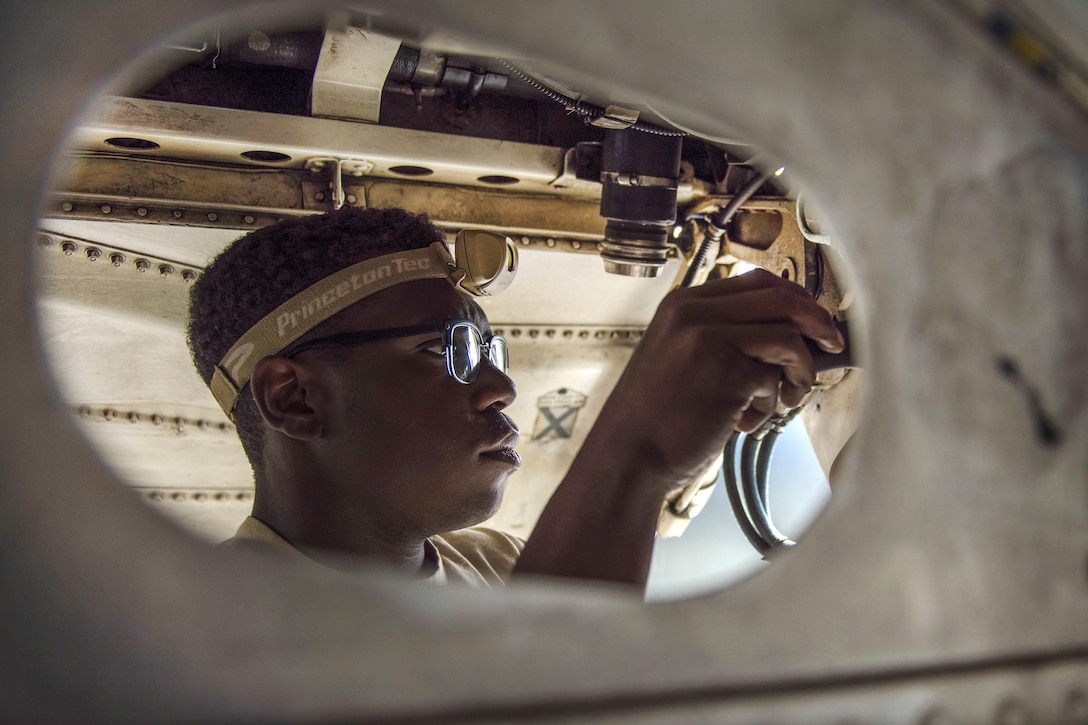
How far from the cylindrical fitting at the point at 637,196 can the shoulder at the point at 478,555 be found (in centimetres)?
79

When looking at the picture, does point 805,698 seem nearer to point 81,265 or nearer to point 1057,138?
point 1057,138

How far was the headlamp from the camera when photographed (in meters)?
1.79

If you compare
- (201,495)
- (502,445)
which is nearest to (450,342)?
(502,445)

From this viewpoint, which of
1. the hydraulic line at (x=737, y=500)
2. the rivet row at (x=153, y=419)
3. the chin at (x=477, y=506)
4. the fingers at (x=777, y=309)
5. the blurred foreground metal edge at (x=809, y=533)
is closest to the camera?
the blurred foreground metal edge at (x=809, y=533)

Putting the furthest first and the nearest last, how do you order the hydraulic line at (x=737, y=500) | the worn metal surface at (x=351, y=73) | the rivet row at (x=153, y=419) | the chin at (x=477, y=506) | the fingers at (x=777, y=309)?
the rivet row at (x=153, y=419), the hydraulic line at (x=737, y=500), the worn metal surface at (x=351, y=73), the chin at (x=477, y=506), the fingers at (x=777, y=309)

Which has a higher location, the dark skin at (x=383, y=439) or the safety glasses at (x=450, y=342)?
the safety glasses at (x=450, y=342)

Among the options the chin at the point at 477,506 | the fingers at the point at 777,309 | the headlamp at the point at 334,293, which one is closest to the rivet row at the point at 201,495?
the headlamp at the point at 334,293

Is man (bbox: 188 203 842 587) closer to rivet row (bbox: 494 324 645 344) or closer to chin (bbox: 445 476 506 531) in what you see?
chin (bbox: 445 476 506 531)

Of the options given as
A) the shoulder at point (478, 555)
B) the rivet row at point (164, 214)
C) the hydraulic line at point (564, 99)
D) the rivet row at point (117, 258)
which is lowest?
the shoulder at point (478, 555)

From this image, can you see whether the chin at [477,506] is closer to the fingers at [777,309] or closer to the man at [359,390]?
the man at [359,390]

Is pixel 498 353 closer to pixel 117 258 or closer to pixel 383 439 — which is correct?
pixel 383 439

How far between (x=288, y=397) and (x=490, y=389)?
1.42 feet

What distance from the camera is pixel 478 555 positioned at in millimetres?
2080

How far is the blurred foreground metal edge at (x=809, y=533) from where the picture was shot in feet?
1.53
